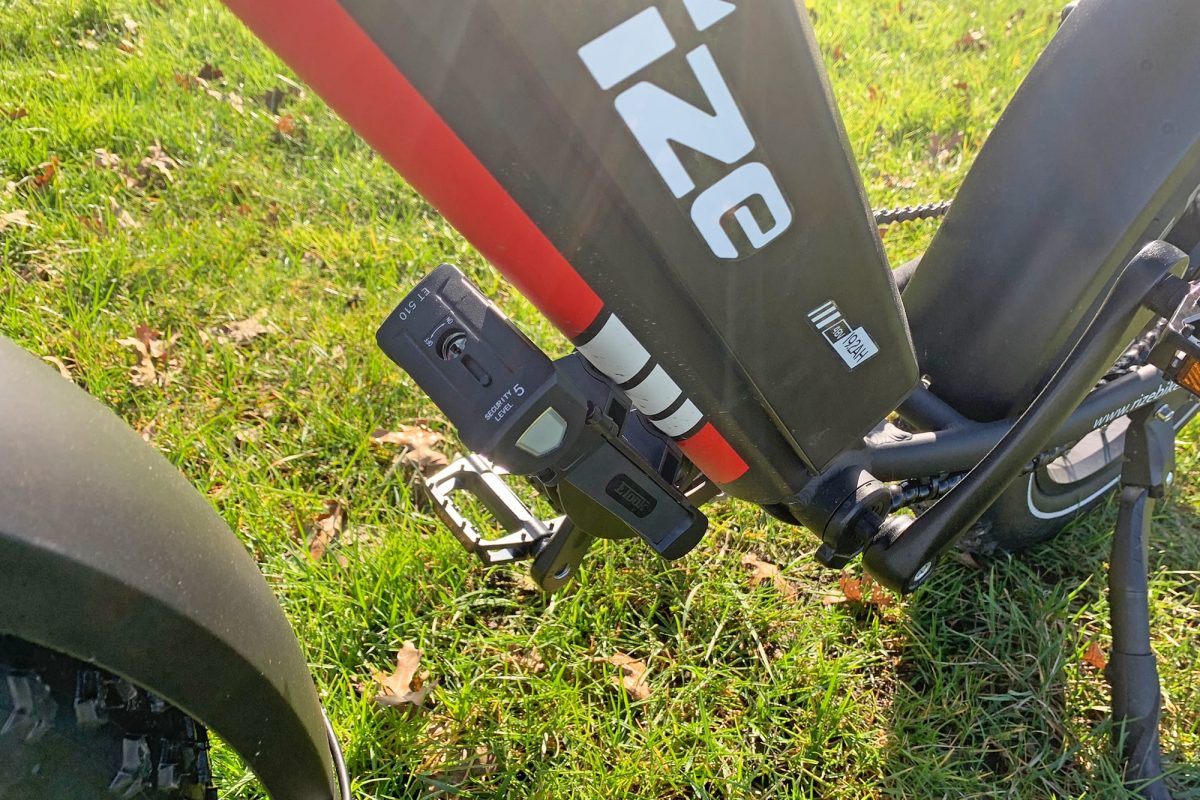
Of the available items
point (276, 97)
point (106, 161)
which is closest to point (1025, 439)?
point (106, 161)

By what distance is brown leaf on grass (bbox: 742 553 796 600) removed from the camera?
1621mm

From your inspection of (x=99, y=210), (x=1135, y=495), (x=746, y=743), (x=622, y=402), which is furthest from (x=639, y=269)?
(x=99, y=210)

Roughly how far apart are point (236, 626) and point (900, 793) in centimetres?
107

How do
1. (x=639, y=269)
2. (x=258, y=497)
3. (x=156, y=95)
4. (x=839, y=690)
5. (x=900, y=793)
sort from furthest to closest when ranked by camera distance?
1. (x=156, y=95)
2. (x=258, y=497)
3. (x=839, y=690)
4. (x=900, y=793)
5. (x=639, y=269)

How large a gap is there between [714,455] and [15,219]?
212 cm

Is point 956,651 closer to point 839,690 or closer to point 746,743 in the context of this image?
point 839,690

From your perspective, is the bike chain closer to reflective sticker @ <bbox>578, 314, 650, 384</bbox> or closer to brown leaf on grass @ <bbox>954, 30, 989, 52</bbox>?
reflective sticker @ <bbox>578, 314, 650, 384</bbox>

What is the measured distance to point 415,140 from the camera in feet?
2.43

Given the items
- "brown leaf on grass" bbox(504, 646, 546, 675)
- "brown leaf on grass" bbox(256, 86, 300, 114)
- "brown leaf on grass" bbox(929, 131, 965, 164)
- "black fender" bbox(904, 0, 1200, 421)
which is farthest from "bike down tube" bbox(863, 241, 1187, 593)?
"brown leaf on grass" bbox(256, 86, 300, 114)

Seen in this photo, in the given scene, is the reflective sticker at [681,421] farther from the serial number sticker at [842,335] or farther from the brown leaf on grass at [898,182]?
the brown leaf on grass at [898,182]

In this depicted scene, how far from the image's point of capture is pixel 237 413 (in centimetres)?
190

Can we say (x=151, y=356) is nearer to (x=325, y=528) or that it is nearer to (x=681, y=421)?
(x=325, y=528)

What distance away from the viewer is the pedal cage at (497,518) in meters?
1.33

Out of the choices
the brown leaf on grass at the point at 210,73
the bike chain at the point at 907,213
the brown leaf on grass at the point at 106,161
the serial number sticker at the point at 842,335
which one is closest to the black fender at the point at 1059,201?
the bike chain at the point at 907,213
